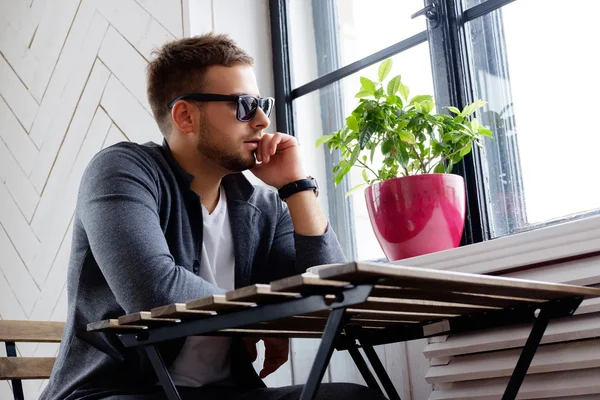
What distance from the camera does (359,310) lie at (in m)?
1.17

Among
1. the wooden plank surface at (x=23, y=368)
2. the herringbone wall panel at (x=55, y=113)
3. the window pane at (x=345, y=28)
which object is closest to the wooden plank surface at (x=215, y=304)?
the wooden plank surface at (x=23, y=368)

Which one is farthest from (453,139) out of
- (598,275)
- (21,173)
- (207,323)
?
(21,173)

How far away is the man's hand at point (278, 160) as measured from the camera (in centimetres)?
182

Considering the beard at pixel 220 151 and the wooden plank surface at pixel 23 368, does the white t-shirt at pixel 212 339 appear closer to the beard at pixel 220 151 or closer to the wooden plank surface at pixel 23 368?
the beard at pixel 220 151

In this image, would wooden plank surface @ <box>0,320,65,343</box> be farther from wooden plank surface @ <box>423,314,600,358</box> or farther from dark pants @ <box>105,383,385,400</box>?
wooden plank surface @ <box>423,314,600,358</box>

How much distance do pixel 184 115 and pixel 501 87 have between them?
83 cm

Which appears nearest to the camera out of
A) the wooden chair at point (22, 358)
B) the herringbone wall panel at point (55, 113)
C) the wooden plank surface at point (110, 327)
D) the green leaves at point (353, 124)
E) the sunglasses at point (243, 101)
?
the wooden plank surface at point (110, 327)

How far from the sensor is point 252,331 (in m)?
1.31

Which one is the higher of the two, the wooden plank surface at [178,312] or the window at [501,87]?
the window at [501,87]

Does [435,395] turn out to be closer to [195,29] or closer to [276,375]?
[276,375]

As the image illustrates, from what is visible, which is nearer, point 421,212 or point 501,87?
point 421,212

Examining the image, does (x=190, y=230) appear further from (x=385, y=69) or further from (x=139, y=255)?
(x=385, y=69)

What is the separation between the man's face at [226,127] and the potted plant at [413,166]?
0.98 ft

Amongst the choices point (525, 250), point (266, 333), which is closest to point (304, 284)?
point (266, 333)
